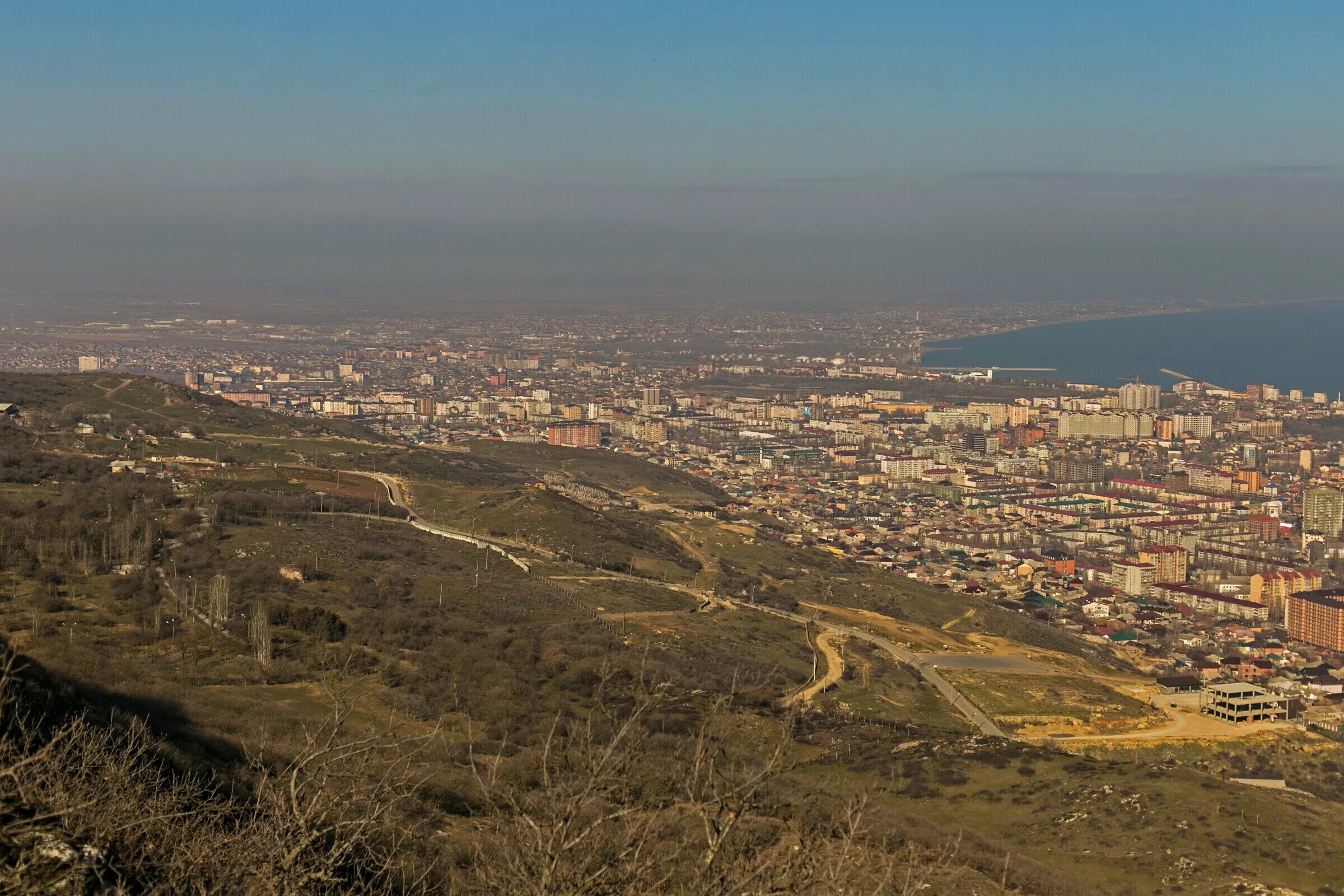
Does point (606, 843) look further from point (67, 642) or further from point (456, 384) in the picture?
point (456, 384)

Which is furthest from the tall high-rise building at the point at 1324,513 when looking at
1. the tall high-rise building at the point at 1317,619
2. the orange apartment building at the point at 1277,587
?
the tall high-rise building at the point at 1317,619

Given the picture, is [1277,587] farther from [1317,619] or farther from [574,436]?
[574,436]

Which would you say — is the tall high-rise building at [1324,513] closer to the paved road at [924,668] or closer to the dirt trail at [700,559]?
the dirt trail at [700,559]

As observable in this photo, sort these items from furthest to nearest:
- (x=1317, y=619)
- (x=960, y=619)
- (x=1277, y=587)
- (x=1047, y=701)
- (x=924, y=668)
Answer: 1. (x=1277, y=587)
2. (x=1317, y=619)
3. (x=960, y=619)
4. (x=924, y=668)
5. (x=1047, y=701)

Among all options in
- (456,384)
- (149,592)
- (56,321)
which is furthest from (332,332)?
(149,592)

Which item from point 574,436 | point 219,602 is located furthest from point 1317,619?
point 574,436

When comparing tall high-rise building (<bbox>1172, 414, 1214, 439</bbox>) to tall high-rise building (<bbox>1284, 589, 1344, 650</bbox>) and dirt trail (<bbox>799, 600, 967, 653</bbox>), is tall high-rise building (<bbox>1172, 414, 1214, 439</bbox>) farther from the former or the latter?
dirt trail (<bbox>799, 600, 967, 653</bbox>)

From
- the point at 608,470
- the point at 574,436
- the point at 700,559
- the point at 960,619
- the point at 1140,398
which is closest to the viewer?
the point at 960,619
